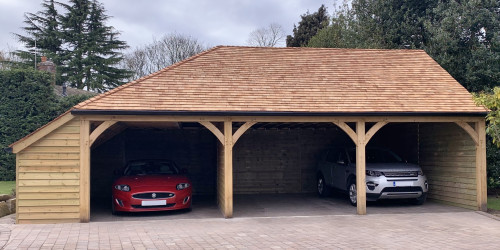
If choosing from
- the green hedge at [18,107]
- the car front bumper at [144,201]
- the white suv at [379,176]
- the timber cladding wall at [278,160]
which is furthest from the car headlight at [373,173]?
the green hedge at [18,107]

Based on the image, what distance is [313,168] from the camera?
52.2 feet

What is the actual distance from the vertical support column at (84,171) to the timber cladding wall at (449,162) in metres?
9.09

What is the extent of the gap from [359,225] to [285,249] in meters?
2.77

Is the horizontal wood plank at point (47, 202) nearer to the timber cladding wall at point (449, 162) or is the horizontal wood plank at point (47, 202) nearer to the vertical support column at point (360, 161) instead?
the vertical support column at point (360, 161)

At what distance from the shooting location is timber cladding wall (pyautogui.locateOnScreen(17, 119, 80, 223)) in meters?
9.78

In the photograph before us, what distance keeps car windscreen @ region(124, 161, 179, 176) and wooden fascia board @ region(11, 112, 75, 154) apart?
2.64 meters

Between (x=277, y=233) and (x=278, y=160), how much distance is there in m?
7.12

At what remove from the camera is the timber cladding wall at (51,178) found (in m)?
9.78

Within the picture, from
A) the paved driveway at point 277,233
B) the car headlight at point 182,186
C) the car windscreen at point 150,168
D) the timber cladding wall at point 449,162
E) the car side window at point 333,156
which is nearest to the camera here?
the paved driveway at point 277,233

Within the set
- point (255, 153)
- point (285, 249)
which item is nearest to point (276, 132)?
point (255, 153)

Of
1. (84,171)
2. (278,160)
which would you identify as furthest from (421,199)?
(84,171)

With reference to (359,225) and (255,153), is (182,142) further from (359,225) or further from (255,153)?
(359,225)

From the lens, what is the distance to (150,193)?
35.1ft

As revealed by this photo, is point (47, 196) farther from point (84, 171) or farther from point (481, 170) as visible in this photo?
point (481, 170)
